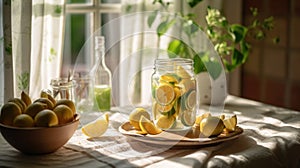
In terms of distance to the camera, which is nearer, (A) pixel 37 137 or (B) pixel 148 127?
(A) pixel 37 137

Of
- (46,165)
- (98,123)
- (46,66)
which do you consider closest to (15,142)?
(46,165)

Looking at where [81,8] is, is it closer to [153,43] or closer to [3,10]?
[153,43]

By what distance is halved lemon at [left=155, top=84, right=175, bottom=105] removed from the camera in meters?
1.28

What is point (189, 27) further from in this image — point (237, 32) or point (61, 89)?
point (61, 89)

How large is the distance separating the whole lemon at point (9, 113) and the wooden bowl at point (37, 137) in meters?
0.02

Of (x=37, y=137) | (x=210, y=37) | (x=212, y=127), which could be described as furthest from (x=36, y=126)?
(x=210, y=37)

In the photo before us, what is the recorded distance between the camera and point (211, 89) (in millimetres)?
1747

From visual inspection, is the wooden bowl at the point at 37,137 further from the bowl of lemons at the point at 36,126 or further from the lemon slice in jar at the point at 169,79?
the lemon slice in jar at the point at 169,79

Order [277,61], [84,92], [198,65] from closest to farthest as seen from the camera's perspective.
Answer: [84,92] < [198,65] < [277,61]

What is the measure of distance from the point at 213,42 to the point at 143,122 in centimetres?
70

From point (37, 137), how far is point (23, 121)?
0.17 feet

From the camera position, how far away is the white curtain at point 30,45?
1.44 meters

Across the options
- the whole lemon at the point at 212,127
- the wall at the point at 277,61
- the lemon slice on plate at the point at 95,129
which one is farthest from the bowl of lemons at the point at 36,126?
the wall at the point at 277,61

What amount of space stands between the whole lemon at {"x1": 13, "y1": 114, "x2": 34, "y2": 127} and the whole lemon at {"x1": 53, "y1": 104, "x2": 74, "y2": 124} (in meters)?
0.07
